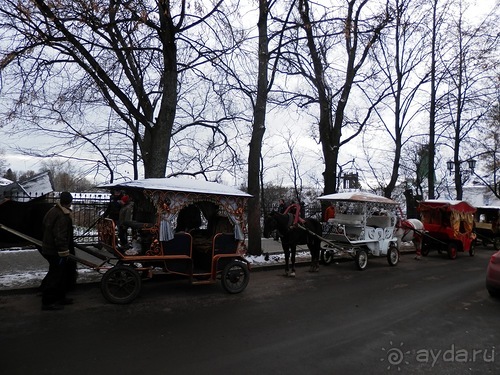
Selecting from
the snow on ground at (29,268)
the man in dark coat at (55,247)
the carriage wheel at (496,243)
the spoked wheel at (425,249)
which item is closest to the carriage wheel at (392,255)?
the snow on ground at (29,268)

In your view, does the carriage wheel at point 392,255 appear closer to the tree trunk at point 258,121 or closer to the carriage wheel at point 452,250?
the carriage wheel at point 452,250

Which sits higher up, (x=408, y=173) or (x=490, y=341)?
(x=408, y=173)

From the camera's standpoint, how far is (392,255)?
13.1 m

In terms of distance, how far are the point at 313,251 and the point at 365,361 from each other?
676cm

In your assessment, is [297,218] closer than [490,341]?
No

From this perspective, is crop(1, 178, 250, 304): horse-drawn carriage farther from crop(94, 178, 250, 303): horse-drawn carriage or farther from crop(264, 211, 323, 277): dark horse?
crop(264, 211, 323, 277): dark horse

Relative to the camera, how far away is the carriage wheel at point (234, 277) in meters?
8.27

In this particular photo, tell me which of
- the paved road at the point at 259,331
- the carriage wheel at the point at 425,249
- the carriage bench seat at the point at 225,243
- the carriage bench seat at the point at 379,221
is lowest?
the paved road at the point at 259,331

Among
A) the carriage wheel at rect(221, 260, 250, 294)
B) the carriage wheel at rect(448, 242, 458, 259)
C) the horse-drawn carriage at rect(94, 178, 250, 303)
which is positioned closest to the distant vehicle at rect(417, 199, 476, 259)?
the carriage wheel at rect(448, 242, 458, 259)

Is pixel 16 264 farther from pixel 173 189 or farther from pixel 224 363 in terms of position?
pixel 224 363

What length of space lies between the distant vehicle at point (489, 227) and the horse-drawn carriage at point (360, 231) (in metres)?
9.43

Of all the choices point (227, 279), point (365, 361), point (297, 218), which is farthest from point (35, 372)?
point (297, 218)

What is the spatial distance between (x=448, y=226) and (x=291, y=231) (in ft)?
28.3

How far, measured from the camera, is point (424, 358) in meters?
5.00
